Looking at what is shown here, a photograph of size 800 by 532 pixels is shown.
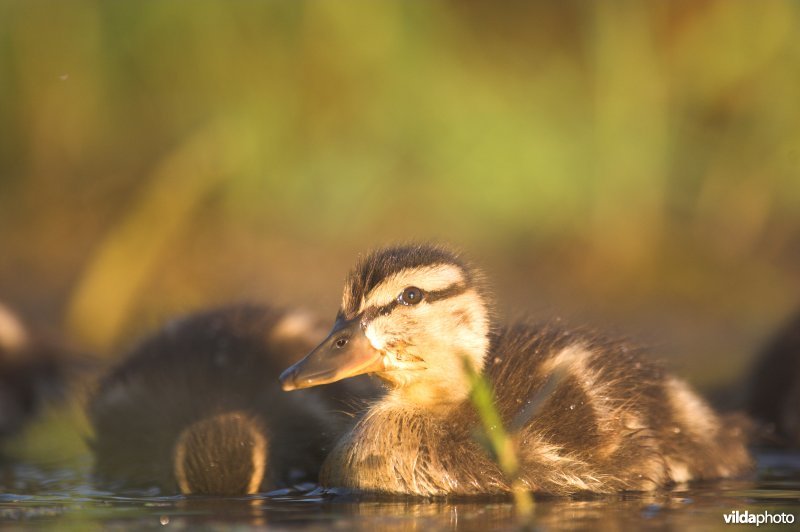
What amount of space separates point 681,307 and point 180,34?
11.1 feet

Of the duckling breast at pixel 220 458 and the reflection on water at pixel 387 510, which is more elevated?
the duckling breast at pixel 220 458

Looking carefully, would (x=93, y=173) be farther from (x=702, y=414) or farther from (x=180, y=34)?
(x=702, y=414)

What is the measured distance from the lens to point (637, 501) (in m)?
4.69

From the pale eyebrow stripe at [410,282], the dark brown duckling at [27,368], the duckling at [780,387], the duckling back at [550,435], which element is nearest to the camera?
the duckling back at [550,435]

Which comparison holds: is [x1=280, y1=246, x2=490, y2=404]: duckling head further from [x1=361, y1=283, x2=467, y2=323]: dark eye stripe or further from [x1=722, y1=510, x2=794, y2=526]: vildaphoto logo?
[x1=722, y1=510, x2=794, y2=526]: vildaphoto logo

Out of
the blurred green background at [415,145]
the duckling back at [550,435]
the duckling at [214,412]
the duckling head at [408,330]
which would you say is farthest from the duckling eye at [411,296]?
the blurred green background at [415,145]

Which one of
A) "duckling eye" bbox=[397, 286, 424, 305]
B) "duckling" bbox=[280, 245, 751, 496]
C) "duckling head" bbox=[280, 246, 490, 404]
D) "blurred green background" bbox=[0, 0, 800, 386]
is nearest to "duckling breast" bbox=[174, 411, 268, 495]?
"duckling" bbox=[280, 245, 751, 496]

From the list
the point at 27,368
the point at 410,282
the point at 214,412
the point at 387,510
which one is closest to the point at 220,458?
the point at 214,412

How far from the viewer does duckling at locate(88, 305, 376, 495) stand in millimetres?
5078

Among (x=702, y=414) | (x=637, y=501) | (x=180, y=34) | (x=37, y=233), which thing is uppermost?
(x=180, y=34)

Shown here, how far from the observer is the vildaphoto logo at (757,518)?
431 centimetres

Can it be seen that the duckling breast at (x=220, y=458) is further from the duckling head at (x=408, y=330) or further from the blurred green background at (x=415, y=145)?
the blurred green background at (x=415, y=145)

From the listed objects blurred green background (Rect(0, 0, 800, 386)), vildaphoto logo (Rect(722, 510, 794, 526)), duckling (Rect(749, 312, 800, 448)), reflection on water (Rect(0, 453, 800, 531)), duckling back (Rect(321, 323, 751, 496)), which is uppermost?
blurred green background (Rect(0, 0, 800, 386))

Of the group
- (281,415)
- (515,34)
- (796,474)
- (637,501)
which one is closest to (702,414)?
(796,474)
